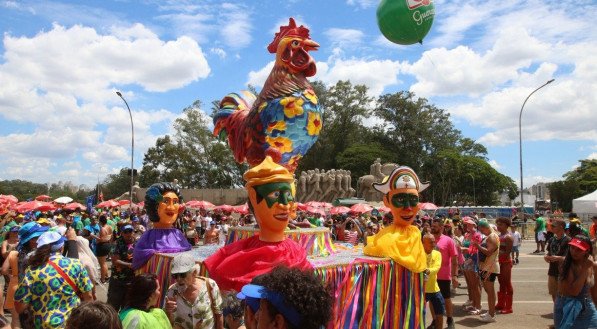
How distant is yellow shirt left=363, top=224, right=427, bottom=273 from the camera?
6.23 meters

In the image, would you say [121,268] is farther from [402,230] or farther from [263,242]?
[402,230]

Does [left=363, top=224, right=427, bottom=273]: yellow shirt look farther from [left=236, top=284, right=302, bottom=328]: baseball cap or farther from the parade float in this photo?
[left=236, top=284, right=302, bottom=328]: baseball cap

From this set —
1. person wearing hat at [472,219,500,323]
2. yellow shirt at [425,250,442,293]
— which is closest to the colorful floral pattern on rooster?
yellow shirt at [425,250,442,293]

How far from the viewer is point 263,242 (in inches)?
208

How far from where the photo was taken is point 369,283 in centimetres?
590

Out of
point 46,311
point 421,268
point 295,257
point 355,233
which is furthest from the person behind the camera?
point 355,233

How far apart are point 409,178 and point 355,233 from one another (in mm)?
7200

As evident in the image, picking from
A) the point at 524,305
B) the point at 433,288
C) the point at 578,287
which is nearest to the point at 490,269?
the point at 433,288

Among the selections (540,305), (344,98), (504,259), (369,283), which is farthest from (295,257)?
(344,98)

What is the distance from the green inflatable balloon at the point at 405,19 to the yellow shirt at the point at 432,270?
400 cm

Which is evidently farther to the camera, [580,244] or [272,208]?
[272,208]

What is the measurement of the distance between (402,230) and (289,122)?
2327 mm

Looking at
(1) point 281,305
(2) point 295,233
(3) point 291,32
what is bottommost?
(1) point 281,305

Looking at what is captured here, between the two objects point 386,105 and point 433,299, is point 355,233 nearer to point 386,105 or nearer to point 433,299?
point 433,299
